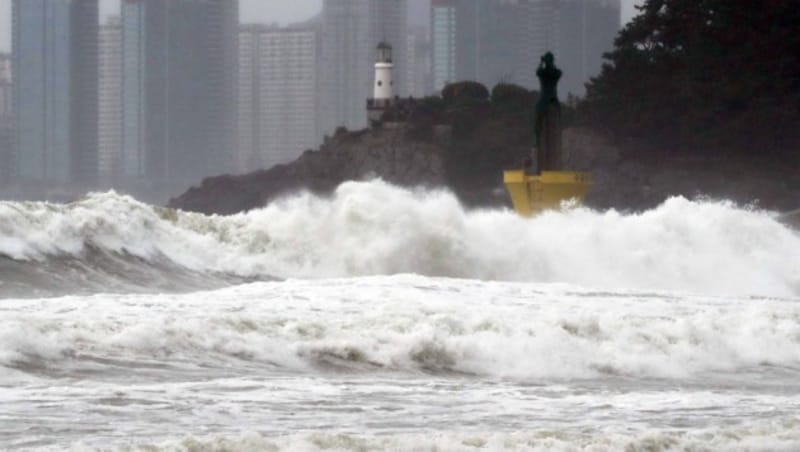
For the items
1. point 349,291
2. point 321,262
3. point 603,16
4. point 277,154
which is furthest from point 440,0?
point 349,291

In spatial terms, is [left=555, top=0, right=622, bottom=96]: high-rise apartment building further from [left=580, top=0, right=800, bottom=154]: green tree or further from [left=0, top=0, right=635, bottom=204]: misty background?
[left=580, top=0, right=800, bottom=154]: green tree

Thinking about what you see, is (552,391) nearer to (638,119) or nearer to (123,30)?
(638,119)

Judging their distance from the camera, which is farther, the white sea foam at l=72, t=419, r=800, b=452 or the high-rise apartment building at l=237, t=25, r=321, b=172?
the high-rise apartment building at l=237, t=25, r=321, b=172

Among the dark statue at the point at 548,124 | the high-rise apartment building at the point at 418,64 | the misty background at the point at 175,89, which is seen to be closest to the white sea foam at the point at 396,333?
the dark statue at the point at 548,124

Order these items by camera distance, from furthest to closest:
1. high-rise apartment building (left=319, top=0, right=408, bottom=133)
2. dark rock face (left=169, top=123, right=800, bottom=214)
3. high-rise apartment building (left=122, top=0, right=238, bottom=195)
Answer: high-rise apartment building (left=319, top=0, right=408, bottom=133)
high-rise apartment building (left=122, top=0, right=238, bottom=195)
dark rock face (left=169, top=123, right=800, bottom=214)

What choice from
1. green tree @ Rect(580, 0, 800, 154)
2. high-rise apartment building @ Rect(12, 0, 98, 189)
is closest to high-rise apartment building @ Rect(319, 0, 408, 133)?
high-rise apartment building @ Rect(12, 0, 98, 189)

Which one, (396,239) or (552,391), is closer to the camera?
(552,391)

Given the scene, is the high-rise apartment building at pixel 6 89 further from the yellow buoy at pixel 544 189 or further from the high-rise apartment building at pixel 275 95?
the yellow buoy at pixel 544 189

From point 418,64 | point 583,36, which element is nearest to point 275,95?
point 418,64
